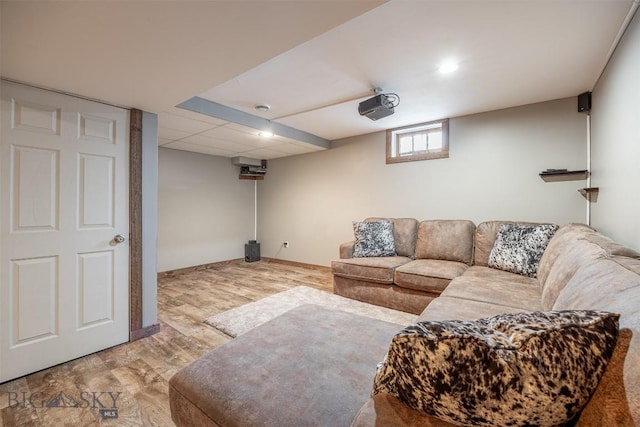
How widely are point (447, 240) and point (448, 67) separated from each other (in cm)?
196

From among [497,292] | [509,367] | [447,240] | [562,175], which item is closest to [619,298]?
[509,367]

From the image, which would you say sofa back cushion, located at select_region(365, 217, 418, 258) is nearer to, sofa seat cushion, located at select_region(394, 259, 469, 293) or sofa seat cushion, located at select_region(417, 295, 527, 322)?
sofa seat cushion, located at select_region(394, 259, 469, 293)

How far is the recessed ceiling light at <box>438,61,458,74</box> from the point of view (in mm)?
2132

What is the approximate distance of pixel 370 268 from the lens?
3.05 metres

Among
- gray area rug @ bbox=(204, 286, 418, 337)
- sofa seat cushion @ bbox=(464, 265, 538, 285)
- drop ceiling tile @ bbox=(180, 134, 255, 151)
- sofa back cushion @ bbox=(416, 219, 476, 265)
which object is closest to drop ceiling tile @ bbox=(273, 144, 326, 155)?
drop ceiling tile @ bbox=(180, 134, 255, 151)

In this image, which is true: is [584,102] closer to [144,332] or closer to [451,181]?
[451,181]

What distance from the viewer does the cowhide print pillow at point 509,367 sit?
53cm

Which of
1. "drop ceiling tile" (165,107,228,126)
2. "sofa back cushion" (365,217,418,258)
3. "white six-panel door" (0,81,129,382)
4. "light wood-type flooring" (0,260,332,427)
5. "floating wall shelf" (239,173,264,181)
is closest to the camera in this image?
"light wood-type flooring" (0,260,332,427)

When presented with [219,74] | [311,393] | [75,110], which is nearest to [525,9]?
[219,74]

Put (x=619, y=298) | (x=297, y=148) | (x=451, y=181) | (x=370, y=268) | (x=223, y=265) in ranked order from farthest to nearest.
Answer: (x=223, y=265), (x=297, y=148), (x=451, y=181), (x=370, y=268), (x=619, y=298)

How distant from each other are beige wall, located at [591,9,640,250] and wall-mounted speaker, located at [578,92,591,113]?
0.28 metres

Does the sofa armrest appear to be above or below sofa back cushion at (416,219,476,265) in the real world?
below

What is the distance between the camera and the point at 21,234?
180 centimetres

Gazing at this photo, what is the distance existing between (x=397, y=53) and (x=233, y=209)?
437 cm
